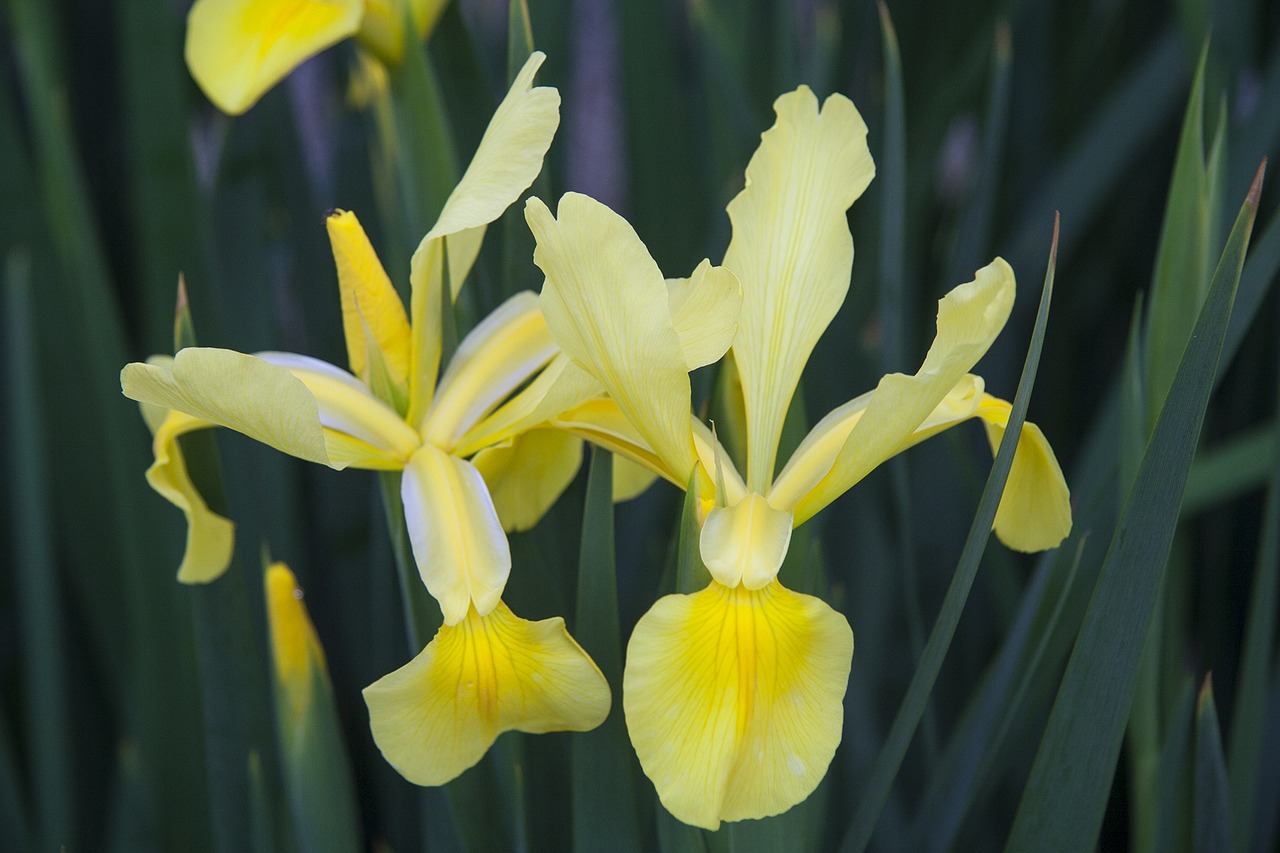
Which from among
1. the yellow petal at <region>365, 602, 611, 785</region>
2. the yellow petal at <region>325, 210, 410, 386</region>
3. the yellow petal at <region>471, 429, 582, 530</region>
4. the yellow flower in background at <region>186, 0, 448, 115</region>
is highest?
the yellow flower in background at <region>186, 0, 448, 115</region>

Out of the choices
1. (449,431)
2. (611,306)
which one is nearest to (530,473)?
(449,431)

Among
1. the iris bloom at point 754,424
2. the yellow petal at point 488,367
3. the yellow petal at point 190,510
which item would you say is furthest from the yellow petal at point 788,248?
the yellow petal at point 190,510

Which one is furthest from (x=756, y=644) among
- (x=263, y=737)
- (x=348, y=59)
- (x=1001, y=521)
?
(x=348, y=59)

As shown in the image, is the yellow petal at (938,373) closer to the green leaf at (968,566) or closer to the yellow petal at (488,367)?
the green leaf at (968,566)

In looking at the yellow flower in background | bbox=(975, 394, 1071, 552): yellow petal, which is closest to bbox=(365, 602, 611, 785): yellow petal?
bbox=(975, 394, 1071, 552): yellow petal

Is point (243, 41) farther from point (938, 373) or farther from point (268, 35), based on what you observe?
point (938, 373)

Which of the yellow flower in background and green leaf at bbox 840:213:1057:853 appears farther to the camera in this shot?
the yellow flower in background

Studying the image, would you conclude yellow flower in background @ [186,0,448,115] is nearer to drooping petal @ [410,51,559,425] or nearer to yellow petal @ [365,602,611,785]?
drooping petal @ [410,51,559,425]
